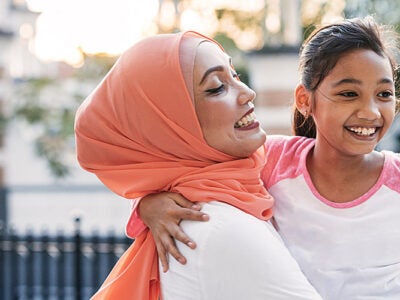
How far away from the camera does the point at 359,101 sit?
162 centimetres

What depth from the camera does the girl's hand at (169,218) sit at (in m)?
1.50

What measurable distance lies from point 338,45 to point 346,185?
1.17 feet

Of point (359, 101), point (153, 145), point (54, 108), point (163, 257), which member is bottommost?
point (54, 108)

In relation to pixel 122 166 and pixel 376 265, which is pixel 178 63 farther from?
pixel 376 265

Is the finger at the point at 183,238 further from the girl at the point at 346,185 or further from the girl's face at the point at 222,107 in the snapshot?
the girl's face at the point at 222,107

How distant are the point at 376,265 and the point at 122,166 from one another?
25.7 inches

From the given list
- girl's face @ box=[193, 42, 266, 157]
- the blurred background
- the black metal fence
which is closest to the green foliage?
the blurred background

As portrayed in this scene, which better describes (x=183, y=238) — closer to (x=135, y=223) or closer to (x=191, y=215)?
(x=191, y=215)

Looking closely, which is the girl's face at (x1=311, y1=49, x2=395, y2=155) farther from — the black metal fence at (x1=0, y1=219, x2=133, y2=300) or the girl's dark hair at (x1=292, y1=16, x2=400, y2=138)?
the black metal fence at (x1=0, y1=219, x2=133, y2=300)

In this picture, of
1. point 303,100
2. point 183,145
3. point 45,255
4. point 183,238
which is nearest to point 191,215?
point 183,238

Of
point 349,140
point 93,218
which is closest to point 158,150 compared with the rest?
point 349,140

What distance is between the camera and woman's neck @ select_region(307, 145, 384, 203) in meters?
1.71

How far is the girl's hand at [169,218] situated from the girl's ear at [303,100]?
17.5 inches

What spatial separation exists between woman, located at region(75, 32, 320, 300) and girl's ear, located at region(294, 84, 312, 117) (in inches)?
9.6
